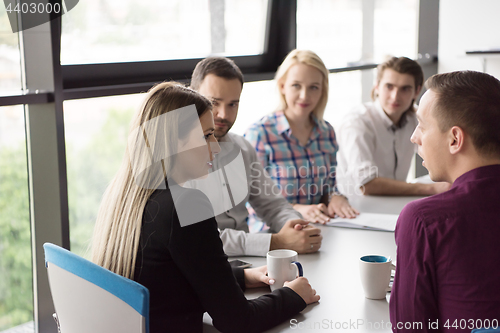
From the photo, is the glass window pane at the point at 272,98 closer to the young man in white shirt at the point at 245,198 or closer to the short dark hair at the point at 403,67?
the short dark hair at the point at 403,67

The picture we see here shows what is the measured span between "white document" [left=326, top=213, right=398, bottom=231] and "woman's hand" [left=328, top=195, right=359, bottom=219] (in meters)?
0.03

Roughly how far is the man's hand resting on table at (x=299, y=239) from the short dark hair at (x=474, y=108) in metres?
0.67

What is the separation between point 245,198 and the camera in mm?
1975

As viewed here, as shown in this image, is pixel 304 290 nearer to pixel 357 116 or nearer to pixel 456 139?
pixel 456 139

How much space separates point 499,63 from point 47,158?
4.13m

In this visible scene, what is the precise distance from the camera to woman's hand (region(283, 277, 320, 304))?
1158mm

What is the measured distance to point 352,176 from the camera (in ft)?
8.52

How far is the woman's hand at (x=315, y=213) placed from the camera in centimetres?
192

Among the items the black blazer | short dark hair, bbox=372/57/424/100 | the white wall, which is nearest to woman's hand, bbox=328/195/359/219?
the black blazer

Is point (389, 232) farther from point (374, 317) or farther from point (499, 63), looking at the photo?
point (499, 63)

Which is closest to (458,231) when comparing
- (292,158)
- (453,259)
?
(453,259)

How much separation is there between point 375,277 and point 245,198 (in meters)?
0.88

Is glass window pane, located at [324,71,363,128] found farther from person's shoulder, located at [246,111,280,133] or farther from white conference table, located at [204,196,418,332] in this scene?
white conference table, located at [204,196,418,332]

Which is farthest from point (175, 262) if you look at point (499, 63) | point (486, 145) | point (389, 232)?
point (499, 63)
